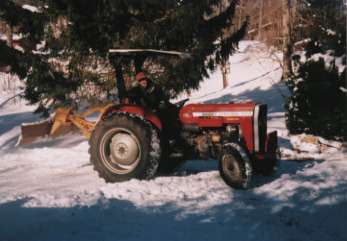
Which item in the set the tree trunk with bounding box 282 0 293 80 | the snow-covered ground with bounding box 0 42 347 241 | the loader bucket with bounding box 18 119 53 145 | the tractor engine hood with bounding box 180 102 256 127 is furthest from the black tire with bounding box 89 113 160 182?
the tree trunk with bounding box 282 0 293 80

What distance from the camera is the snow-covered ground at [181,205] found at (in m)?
4.47

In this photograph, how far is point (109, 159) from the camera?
6.94 meters

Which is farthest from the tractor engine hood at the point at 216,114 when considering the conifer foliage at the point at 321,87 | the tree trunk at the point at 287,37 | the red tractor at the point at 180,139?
the tree trunk at the point at 287,37

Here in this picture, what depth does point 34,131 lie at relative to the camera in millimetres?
10008

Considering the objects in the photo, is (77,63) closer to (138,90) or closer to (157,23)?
(157,23)

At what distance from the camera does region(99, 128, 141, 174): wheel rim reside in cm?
679

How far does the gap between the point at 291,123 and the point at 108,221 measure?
237 inches

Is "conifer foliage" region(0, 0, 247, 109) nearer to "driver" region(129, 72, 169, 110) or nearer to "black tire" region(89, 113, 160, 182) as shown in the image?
"driver" region(129, 72, 169, 110)

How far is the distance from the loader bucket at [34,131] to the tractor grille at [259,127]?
528 cm

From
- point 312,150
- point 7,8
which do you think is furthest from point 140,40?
point 312,150

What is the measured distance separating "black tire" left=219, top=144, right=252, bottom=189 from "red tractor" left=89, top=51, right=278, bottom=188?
0.6 inches

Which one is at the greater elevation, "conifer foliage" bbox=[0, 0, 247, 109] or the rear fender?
"conifer foliage" bbox=[0, 0, 247, 109]

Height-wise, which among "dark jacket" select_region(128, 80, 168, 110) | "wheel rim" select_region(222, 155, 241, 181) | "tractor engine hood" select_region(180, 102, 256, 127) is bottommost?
"wheel rim" select_region(222, 155, 241, 181)

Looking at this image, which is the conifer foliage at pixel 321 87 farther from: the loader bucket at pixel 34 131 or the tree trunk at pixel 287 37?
the tree trunk at pixel 287 37
